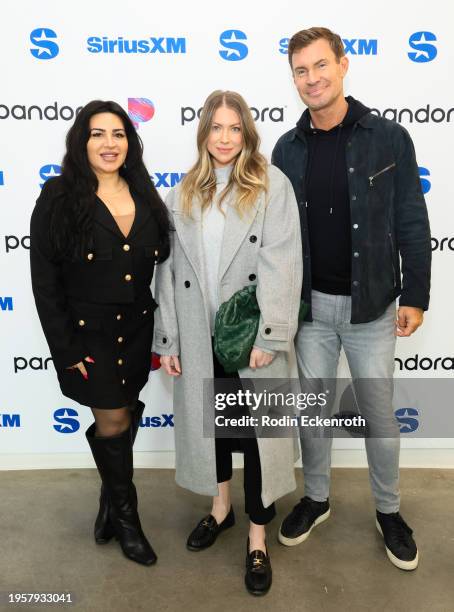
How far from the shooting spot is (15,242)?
3014 millimetres

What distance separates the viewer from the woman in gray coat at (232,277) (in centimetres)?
211

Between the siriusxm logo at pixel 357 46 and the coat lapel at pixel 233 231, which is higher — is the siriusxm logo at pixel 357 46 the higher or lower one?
the higher one

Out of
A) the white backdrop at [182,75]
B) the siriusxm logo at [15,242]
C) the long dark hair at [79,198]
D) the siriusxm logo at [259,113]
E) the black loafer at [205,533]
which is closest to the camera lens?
the long dark hair at [79,198]

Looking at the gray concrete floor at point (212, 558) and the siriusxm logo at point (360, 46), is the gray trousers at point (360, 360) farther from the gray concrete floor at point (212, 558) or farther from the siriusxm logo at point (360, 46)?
the siriusxm logo at point (360, 46)

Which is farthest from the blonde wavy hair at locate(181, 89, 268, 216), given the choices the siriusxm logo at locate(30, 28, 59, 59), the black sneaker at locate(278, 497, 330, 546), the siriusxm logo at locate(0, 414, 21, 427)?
the siriusxm logo at locate(0, 414, 21, 427)

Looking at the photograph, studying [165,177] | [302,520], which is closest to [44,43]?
[165,177]

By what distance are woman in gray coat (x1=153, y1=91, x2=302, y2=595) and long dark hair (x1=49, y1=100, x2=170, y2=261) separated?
0.16m

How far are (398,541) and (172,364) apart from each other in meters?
1.21

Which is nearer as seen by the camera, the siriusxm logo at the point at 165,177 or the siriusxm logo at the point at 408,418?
the siriusxm logo at the point at 165,177

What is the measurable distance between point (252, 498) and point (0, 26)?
8.12ft

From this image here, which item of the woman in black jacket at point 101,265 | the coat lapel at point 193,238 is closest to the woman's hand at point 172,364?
the woman in black jacket at point 101,265

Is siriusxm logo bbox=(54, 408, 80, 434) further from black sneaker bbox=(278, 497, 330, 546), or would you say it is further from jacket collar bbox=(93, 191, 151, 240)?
jacket collar bbox=(93, 191, 151, 240)

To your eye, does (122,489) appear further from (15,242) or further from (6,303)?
(15,242)

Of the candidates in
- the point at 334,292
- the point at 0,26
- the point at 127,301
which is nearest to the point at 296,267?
the point at 334,292
